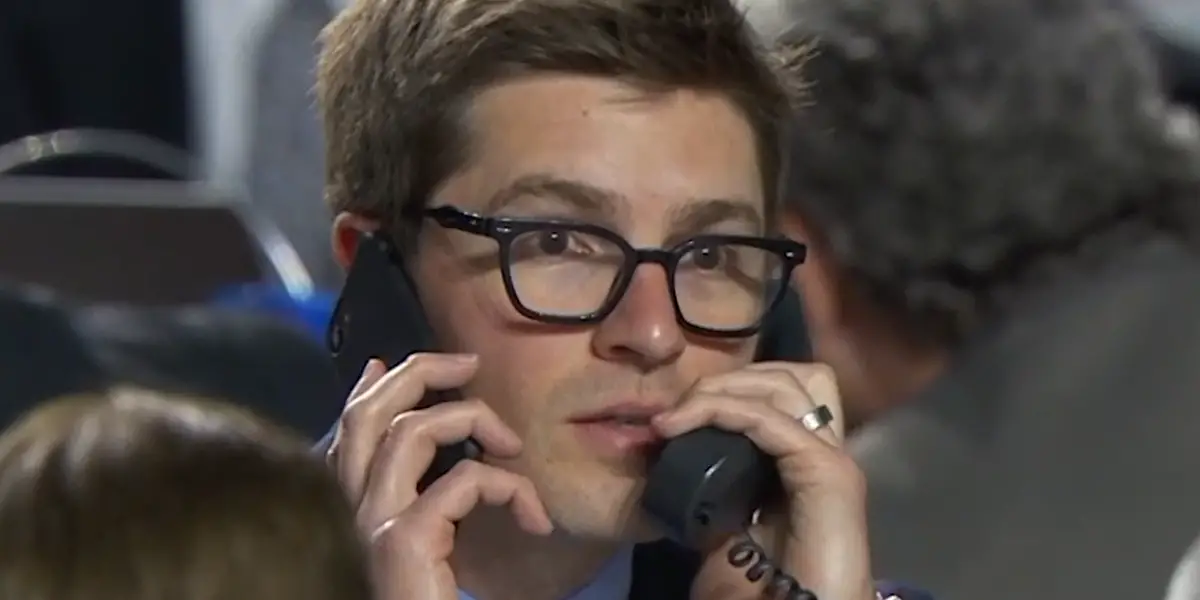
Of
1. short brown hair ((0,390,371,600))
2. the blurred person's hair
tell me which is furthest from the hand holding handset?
the blurred person's hair

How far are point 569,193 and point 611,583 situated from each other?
0.93 ft

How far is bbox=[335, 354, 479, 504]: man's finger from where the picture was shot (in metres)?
1.11

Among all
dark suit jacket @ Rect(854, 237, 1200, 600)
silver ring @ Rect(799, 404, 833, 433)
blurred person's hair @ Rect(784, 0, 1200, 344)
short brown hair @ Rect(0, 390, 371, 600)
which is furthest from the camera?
blurred person's hair @ Rect(784, 0, 1200, 344)

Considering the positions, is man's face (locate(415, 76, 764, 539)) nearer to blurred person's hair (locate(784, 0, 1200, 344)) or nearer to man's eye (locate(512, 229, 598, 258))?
man's eye (locate(512, 229, 598, 258))

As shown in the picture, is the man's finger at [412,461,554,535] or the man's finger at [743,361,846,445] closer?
the man's finger at [412,461,554,535]

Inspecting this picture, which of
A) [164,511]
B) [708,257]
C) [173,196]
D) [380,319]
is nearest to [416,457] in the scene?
[380,319]

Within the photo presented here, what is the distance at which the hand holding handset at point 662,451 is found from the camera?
3.60ft

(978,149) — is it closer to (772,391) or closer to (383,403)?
(772,391)

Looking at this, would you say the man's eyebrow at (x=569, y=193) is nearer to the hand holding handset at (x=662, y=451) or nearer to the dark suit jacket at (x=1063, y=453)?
the hand holding handset at (x=662, y=451)

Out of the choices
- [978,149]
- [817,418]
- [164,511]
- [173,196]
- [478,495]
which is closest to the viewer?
[164,511]

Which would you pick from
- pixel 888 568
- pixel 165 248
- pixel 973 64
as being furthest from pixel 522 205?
pixel 165 248

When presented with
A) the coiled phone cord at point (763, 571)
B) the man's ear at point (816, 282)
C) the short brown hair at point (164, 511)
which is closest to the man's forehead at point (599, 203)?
the coiled phone cord at point (763, 571)

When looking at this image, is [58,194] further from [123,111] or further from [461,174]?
[461,174]

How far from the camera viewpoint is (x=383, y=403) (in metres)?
1.11
